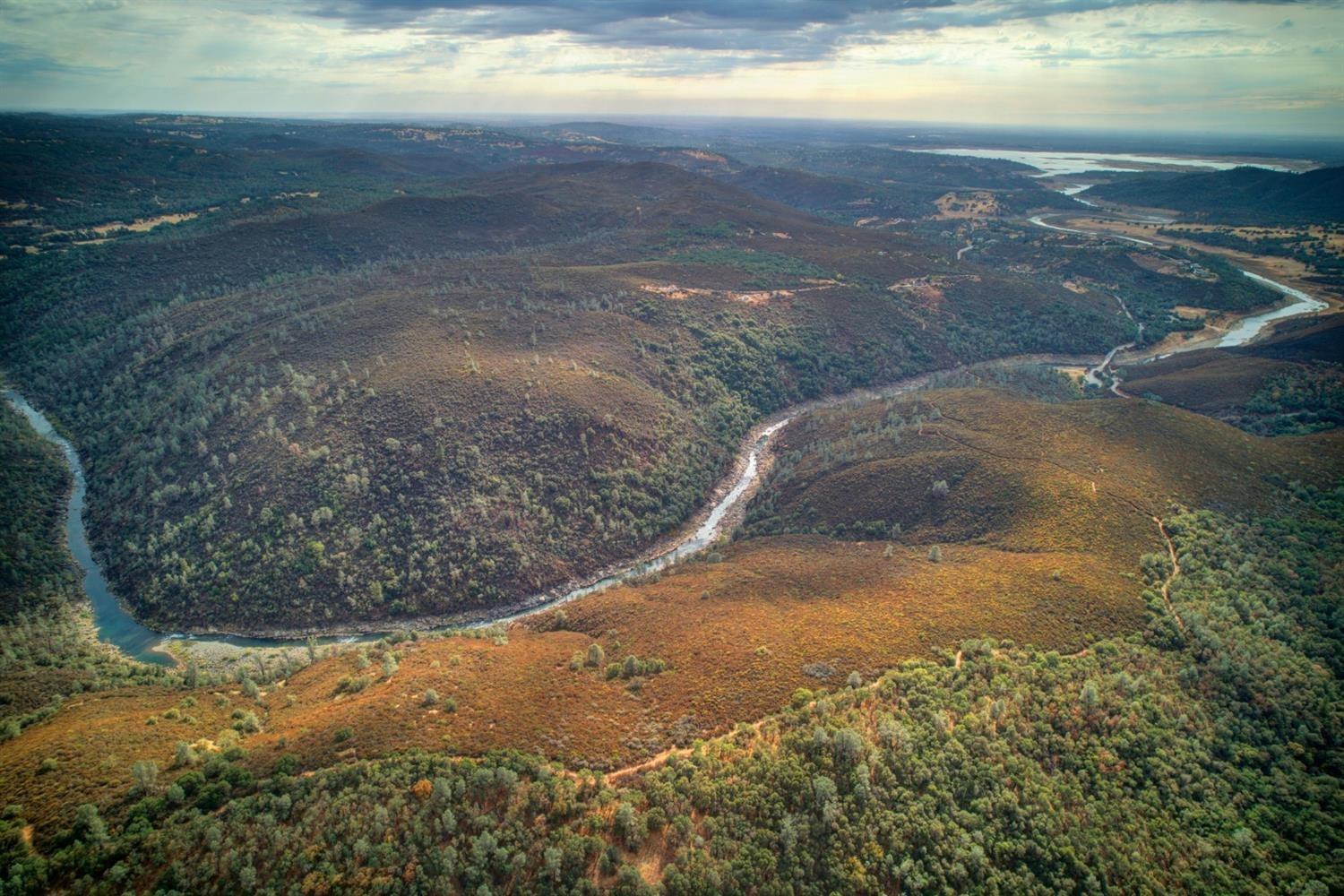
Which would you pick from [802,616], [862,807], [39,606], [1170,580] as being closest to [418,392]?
[39,606]

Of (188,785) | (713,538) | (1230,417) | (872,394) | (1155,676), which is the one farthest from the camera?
(872,394)

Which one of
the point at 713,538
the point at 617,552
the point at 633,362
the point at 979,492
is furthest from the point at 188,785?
the point at 633,362

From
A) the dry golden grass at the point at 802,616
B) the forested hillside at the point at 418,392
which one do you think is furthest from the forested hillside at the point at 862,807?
the forested hillside at the point at 418,392

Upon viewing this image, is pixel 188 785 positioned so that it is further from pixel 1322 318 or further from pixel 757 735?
pixel 1322 318

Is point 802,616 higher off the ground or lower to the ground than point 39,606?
higher

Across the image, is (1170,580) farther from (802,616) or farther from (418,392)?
(418,392)

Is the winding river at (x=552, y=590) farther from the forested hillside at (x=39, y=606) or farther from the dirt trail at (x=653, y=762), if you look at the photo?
the dirt trail at (x=653, y=762)

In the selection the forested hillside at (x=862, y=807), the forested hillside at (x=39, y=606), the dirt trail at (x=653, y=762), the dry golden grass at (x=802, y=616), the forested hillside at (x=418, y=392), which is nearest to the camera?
the forested hillside at (x=862, y=807)

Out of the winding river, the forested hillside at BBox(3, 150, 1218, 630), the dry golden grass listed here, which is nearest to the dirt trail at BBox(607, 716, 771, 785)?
the dry golden grass
